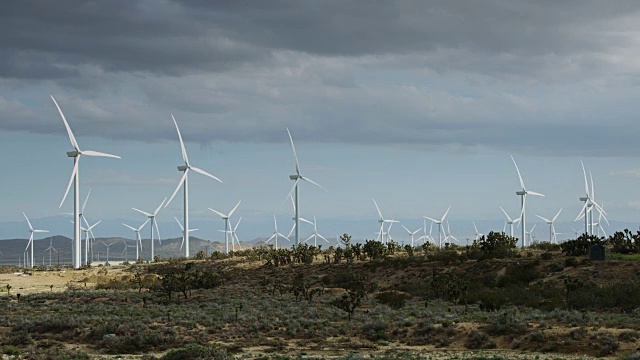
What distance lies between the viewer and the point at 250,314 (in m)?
53.7

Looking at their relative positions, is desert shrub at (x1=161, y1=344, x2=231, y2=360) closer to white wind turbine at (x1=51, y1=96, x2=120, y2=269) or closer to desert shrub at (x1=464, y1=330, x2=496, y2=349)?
desert shrub at (x1=464, y1=330, x2=496, y2=349)

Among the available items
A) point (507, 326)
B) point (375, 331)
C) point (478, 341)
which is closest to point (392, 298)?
point (375, 331)

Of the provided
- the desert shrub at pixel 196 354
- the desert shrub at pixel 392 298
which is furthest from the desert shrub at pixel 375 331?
the desert shrub at pixel 392 298

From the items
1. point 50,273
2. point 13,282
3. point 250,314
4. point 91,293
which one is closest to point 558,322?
point 250,314

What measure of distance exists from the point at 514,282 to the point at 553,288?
585 cm

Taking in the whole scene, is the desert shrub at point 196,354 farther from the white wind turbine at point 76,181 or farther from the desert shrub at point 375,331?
the white wind turbine at point 76,181

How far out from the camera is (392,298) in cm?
6450

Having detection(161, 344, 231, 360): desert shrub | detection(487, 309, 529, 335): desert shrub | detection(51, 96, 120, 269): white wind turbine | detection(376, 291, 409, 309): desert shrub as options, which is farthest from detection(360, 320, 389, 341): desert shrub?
detection(51, 96, 120, 269): white wind turbine

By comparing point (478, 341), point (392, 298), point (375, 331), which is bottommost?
point (478, 341)

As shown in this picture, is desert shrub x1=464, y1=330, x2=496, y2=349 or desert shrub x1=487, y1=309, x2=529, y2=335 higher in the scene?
desert shrub x1=487, y1=309, x2=529, y2=335

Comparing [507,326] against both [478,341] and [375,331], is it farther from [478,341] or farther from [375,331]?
[375,331]

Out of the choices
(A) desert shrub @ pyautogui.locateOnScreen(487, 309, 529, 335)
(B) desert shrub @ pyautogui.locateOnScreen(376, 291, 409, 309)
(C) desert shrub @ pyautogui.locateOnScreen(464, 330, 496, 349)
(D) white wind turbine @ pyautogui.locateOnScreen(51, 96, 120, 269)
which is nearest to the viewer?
(C) desert shrub @ pyautogui.locateOnScreen(464, 330, 496, 349)

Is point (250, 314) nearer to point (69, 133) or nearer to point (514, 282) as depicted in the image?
point (514, 282)

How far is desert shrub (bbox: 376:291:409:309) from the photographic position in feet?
201
